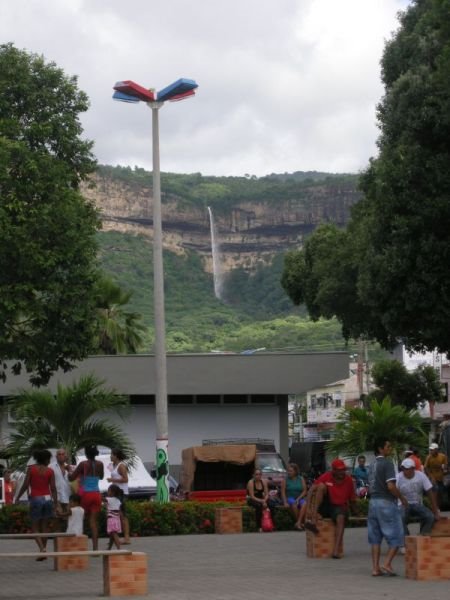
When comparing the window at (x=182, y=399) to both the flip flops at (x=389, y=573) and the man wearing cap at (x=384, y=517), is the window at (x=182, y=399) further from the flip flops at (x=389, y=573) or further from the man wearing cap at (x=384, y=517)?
the flip flops at (x=389, y=573)

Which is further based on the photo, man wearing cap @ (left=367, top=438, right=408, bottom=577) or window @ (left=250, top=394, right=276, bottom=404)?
window @ (left=250, top=394, right=276, bottom=404)

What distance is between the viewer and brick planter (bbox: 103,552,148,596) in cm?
1355

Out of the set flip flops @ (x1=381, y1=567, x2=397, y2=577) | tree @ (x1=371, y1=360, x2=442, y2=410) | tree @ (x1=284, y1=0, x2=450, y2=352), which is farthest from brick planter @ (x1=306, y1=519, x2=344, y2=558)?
tree @ (x1=371, y1=360, x2=442, y2=410)

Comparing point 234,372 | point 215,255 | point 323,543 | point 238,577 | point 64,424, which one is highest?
point 215,255

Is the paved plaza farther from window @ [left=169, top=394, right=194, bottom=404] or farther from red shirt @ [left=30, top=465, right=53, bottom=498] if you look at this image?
window @ [left=169, top=394, right=194, bottom=404]

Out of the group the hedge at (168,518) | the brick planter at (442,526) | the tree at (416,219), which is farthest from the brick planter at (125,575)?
the hedge at (168,518)

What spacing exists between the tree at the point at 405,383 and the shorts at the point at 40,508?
50.8 meters

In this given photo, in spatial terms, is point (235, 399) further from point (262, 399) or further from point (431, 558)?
point (431, 558)

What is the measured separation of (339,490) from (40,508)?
436cm

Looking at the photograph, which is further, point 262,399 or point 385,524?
point 262,399

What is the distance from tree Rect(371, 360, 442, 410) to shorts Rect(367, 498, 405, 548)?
174 ft

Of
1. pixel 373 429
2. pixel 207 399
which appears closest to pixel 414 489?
pixel 373 429

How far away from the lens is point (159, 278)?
86.3ft

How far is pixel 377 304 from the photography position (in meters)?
22.6
